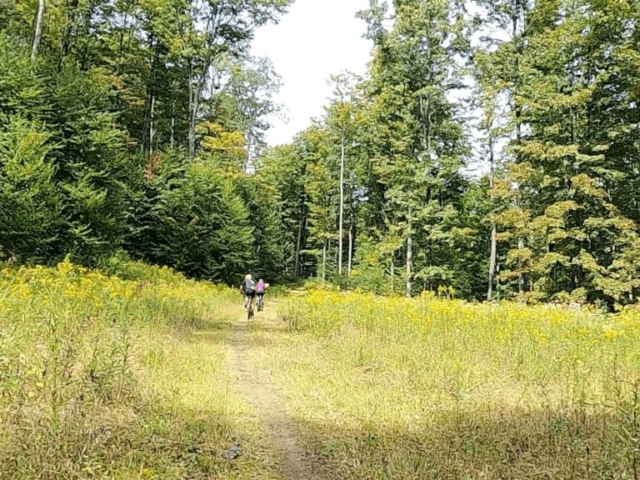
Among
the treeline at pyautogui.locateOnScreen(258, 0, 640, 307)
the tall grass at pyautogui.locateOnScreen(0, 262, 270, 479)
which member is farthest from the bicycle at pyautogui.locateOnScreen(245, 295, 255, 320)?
the treeline at pyautogui.locateOnScreen(258, 0, 640, 307)

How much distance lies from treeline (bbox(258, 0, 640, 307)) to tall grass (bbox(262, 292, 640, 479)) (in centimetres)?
928

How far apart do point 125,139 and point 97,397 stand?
2487 cm

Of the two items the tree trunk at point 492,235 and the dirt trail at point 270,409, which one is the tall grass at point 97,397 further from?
the tree trunk at point 492,235

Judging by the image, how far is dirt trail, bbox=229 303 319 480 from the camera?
Result: 4666 millimetres

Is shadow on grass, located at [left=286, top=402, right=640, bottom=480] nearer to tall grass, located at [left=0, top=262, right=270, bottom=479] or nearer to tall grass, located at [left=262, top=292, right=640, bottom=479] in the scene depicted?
tall grass, located at [left=262, top=292, right=640, bottom=479]

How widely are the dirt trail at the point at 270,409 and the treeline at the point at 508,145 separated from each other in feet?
40.1

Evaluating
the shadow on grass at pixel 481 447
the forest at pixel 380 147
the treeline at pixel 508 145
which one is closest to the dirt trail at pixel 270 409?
the shadow on grass at pixel 481 447

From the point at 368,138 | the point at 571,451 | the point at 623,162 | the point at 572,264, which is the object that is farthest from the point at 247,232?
the point at 571,451

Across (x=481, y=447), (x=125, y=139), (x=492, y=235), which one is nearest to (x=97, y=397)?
(x=481, y=447)

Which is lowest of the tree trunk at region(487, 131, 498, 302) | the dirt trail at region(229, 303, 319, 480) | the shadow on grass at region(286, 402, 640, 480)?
the dirt trail at region(229, 303, 319, 480)

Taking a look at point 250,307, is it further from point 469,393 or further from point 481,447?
point 481,447

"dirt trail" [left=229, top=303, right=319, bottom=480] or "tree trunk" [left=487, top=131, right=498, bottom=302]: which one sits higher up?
"tree trunk" [left=487, top=131, right=498, bottom=302]

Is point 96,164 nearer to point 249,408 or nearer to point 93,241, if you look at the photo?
point 93,241

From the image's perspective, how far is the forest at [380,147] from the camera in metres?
17.1
